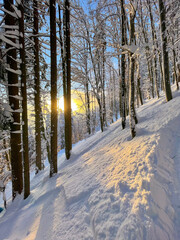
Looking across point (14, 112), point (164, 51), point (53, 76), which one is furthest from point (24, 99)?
point (164, 51)

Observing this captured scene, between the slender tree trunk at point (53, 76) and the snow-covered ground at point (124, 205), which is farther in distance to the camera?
the slender tree trunk at point (53, 76)

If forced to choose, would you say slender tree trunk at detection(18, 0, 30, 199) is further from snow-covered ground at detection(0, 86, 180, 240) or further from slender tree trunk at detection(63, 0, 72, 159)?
slender tree trunk at detection(63, 0, 72, 159)

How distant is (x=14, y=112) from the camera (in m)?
4.53

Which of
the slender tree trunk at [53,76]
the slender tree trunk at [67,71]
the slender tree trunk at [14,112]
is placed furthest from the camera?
the slender tree trunk at [67,71]

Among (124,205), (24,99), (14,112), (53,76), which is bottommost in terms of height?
(124,205)

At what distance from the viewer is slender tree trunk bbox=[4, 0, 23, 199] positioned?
4214mm

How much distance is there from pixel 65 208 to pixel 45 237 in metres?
0.60

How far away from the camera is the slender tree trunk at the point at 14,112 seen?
13.8 ft

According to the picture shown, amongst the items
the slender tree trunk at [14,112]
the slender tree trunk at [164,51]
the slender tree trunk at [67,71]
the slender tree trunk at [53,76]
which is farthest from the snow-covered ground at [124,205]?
the slender tree trunk at [67,71]

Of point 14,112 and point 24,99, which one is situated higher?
point 24,99

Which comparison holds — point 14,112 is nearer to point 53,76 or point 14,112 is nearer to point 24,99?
point 24,99

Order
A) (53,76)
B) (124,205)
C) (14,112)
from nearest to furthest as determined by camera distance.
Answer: (124,205) < (14,112) < (53,76)

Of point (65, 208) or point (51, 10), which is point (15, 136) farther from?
point (51, 10)

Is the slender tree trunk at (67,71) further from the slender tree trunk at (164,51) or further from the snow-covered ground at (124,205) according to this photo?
the slender tree trunk at (164,51)
